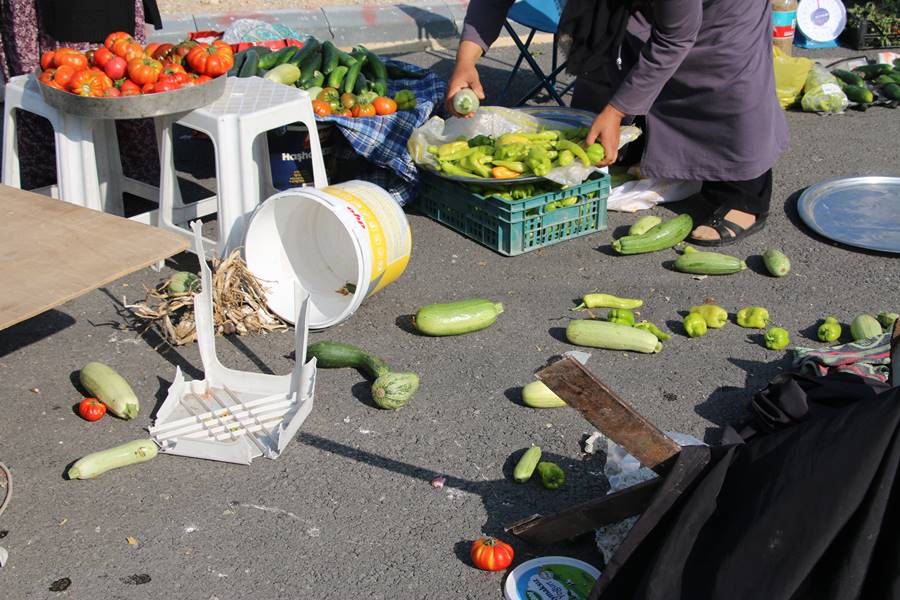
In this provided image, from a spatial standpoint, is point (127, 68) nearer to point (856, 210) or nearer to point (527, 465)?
point (527, 465)

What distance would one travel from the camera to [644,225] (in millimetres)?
5344

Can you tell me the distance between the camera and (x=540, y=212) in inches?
202

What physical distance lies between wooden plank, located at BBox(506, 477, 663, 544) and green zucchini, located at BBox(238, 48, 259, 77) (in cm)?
387

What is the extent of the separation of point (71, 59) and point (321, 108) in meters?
1.47

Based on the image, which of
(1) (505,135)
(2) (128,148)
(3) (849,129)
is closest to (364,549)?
(1) (505,135)

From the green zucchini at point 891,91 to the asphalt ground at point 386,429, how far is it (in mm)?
3027

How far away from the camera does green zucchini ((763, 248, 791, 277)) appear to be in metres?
4.91

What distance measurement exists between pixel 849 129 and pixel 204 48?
5.08m

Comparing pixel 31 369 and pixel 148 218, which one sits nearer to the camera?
pixel 31 369

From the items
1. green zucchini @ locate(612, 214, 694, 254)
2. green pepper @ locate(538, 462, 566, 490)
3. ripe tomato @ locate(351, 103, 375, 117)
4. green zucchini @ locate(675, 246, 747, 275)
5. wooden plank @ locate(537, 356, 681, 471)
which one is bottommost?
green pepper @ locate(538, 462, 566, 490)

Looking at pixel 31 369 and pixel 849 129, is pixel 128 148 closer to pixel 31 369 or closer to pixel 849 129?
pixel 31 369

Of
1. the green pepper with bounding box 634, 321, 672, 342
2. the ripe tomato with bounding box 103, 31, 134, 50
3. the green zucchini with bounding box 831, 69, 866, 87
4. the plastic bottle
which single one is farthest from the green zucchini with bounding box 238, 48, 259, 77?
the green zucchini with bounding box 831, 69, 866, 87

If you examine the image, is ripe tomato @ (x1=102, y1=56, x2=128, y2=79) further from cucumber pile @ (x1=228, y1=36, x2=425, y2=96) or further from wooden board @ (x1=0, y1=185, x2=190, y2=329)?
cucumber pile @ (x1=228, y1=36, x2=425, y2=96)

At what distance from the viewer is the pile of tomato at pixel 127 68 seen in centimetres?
Answer: 449
